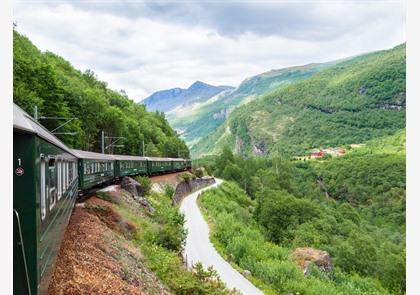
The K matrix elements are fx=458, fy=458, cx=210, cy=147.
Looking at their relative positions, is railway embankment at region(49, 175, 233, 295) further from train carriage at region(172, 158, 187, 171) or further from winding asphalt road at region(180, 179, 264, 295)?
train carriage at region(172, 158, 187, 171)

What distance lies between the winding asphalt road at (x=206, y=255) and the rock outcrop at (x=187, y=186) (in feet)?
24.2

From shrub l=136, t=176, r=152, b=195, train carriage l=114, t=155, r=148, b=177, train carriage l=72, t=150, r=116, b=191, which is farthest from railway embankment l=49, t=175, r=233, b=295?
shrub l=136, t=176, r=152, b=195

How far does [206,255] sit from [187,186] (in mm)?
37978

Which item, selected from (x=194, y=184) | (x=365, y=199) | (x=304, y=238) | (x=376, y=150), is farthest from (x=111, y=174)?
(x=376, y=150)

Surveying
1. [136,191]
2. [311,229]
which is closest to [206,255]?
[136,191]

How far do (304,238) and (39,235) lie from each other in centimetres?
3946

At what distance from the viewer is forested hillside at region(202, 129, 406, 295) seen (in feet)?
88.7

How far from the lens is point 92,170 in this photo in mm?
24531

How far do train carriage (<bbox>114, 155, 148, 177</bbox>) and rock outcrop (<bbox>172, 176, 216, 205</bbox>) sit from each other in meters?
5.42

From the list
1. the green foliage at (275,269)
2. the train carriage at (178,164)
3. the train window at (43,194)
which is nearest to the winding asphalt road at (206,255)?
the green foliage at (275,269)

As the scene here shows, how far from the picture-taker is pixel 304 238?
143 feet

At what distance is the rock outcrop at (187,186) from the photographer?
5499 centimetres

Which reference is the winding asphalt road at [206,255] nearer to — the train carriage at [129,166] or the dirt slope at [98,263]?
the train carriage at [129,166]
